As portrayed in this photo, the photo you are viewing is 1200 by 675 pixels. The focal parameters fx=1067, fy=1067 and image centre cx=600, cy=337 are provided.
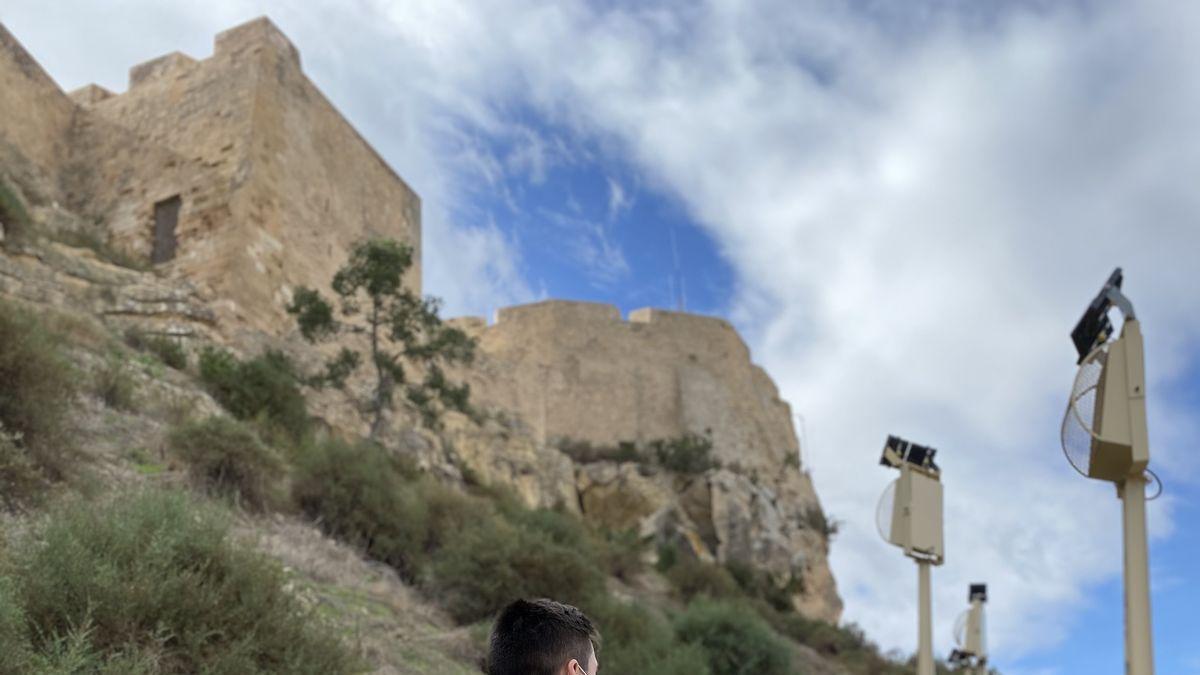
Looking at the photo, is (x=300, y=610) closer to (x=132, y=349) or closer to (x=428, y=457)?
(x=132, y=349)

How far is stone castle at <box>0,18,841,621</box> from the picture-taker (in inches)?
545

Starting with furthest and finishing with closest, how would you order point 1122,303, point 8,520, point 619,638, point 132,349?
point 132,349, point 619,638, point 8,520, point 1122,303

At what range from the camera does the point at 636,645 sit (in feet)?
30.6

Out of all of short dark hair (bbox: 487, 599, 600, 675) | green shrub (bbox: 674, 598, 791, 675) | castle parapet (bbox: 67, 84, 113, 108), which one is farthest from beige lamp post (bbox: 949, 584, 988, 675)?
castle parapet (bbox: 67, 84, 113, 108)

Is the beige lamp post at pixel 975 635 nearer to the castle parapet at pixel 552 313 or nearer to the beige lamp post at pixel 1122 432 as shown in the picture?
the beige lamp post at pixel 1122 432

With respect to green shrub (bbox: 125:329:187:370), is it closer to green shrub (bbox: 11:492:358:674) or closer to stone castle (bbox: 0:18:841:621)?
stone castle (bbox: 0:18:841:621)

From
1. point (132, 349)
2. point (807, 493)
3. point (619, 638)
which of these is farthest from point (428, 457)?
point (807, 493)

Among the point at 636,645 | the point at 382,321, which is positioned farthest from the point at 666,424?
the point at 636,645

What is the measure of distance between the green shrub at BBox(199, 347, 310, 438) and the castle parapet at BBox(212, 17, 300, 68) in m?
5.88

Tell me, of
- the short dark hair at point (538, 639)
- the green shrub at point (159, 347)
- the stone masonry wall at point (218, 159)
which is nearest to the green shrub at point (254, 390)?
the green shrub at point (159, 347)

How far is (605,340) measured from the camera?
1153 inches

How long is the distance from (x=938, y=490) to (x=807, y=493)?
24011mm

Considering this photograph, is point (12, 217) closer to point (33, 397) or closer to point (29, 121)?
point (29, 121)

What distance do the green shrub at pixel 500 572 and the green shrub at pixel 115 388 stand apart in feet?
9.93
